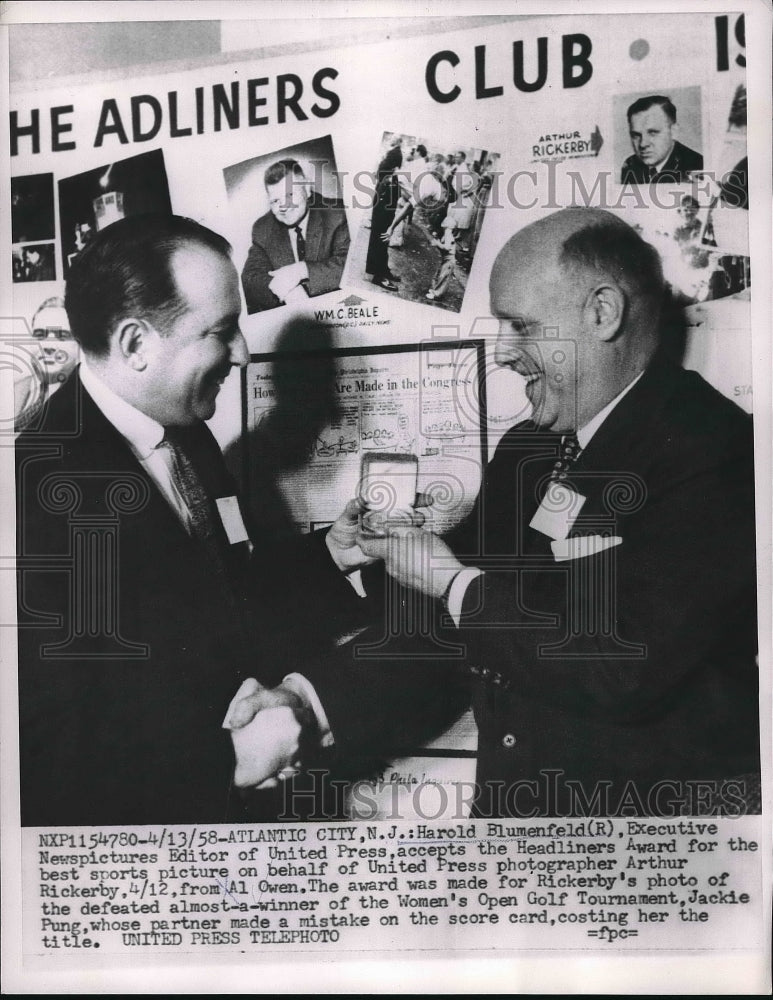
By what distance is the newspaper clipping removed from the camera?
1187 mm

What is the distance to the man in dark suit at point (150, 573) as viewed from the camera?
1.20 metres

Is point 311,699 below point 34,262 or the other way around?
below

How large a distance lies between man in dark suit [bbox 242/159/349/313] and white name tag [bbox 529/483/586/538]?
1.56 feet

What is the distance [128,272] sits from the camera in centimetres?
121

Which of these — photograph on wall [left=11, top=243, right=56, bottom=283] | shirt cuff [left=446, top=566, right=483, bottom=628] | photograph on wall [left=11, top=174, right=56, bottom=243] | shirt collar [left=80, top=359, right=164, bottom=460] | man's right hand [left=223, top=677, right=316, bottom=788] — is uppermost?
photograph on wall [left=11, top=174, right=56, bottom=243]

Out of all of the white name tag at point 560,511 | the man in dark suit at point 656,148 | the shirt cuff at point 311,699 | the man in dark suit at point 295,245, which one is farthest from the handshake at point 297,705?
the man in dark suit at point 656,148

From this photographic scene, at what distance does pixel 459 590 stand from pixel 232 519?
0.37 m

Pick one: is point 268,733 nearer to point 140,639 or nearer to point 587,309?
point 140,639

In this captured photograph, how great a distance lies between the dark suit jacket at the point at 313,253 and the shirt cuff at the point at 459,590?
492 mm

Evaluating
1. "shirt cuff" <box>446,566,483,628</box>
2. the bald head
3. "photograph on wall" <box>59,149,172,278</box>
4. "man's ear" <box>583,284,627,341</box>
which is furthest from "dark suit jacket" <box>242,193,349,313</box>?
"shirt cuff" <box>446,566,483,628</box>

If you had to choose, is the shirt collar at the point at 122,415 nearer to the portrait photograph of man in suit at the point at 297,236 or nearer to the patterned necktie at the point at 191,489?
the patterned necktie at the point at 191,489

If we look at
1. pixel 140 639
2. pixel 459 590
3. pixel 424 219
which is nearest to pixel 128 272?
pixel 424 219

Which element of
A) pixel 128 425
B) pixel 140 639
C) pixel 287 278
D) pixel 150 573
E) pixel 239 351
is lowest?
pixel 140 639

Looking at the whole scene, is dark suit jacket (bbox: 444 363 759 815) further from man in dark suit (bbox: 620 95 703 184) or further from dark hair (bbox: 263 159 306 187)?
dark hair (bbox: 263 159 306 187)
